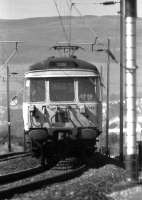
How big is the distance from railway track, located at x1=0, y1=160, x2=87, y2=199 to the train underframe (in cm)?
67

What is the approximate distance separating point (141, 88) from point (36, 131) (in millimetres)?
34932

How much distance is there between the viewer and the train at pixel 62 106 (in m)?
17.7

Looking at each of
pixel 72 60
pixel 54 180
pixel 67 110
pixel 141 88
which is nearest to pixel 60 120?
pixel 67 110

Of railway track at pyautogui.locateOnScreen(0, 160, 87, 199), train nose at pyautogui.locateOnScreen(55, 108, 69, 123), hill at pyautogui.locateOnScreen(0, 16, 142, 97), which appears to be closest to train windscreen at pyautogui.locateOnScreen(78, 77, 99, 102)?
train nose at pyautogui.locateOnScreen(55, 108, 69, 123)

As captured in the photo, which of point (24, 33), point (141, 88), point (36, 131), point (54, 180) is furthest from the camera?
point (24, 33)

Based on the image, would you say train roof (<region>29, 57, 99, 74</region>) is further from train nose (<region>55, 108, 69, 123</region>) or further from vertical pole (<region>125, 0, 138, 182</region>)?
vertical pole (<region>125, 0, 138, 182</region>)

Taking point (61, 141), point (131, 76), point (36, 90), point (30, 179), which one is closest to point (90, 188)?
point (131, 76)

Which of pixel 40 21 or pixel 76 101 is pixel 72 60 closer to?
pixel 76 101

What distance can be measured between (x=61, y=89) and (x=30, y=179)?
4169mm

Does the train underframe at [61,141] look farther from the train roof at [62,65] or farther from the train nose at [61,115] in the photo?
the train roof at [62,65]

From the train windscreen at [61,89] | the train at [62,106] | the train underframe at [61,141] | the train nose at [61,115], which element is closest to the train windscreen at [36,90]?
the train at [62,106]

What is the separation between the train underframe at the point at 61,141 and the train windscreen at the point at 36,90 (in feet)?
3.25

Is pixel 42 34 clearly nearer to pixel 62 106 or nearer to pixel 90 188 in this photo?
pixel 62 106

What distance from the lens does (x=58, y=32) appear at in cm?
7981
